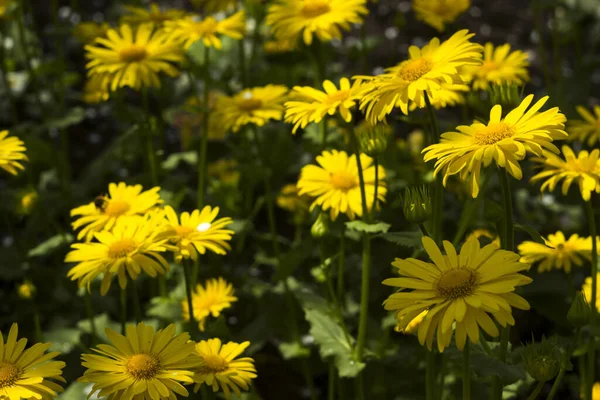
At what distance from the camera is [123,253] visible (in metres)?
1.72

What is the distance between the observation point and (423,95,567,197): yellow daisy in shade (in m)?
1.41

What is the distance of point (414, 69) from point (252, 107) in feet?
2.64

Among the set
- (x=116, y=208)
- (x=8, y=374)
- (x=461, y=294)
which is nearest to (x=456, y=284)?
(x=461, y=294)

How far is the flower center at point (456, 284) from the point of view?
4.43 feet

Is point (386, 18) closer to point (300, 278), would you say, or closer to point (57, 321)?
point (300, 278)

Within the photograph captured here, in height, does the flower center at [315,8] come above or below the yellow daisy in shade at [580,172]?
above

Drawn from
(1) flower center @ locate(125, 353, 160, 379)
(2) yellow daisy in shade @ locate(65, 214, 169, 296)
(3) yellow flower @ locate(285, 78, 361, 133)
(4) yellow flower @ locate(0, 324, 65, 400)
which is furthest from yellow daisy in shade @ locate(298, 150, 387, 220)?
(4) yellow flower @ locate(0, 324, 65, 400)

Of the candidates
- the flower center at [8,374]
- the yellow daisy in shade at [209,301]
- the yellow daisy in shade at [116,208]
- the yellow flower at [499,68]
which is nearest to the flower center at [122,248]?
the yellow daisy in shade at [116,208]

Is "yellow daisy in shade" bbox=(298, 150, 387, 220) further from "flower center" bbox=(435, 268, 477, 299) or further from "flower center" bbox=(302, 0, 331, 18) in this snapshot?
"flower center" bbox=(435, 268, 477, 299)

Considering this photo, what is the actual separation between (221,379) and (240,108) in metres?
0.99

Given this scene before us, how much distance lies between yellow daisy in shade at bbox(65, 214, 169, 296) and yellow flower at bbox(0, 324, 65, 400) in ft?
0.67

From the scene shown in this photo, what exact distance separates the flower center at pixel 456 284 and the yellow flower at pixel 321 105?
1.71 feet

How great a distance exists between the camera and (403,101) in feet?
5.31

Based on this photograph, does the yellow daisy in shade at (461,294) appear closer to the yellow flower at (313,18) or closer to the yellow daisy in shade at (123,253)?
the yellow daisy in shade at (123,253)
